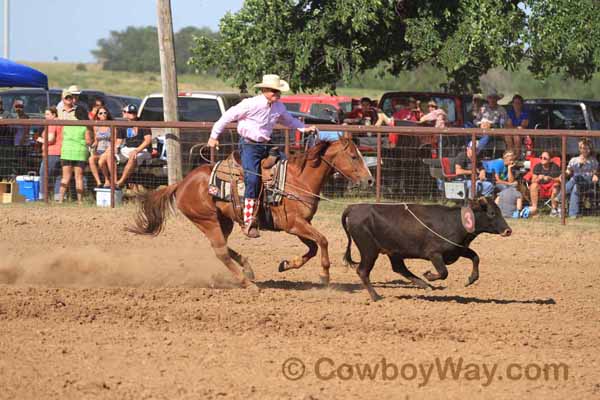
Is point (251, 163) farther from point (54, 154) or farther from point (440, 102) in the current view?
point (440, 102)

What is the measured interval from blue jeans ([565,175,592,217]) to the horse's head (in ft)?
20.6

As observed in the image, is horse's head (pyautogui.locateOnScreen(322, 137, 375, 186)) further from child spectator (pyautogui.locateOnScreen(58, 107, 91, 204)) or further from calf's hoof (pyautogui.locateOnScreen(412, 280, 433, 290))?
child spectator (pyautogui.locateOnScreen(58, 107, 91, 204))

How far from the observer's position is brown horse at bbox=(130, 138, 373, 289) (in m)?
11.4

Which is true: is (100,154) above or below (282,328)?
above

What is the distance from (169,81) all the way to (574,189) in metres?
7.13

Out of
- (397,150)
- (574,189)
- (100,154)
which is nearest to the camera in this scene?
(574,189)

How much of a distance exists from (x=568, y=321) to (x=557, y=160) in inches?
287

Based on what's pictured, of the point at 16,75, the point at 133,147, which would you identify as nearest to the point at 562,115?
the point at 133,147

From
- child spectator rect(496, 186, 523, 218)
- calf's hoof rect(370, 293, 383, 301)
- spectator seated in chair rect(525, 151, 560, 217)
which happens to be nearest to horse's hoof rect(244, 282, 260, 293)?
calf's hoof rect(370, 293, 383, 301)

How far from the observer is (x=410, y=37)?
2073 cm

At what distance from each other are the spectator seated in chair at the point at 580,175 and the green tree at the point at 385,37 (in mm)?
3992

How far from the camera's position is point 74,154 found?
17828 mm

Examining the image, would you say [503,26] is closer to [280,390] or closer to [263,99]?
[263,99]

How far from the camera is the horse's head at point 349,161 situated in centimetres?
1145
